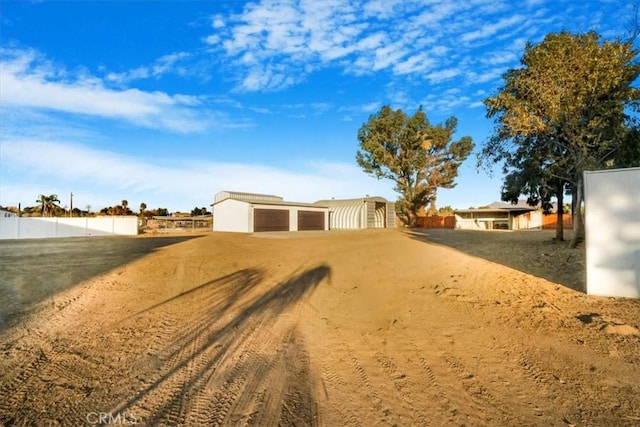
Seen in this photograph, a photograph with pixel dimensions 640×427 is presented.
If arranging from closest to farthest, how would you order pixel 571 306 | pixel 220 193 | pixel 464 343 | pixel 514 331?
1. pixel 464 343
2. pixel 514 331
3. pixel 571 306
4. pixel 220 193

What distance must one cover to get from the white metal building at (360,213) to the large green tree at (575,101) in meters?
23.9

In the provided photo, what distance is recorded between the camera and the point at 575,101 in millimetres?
12234

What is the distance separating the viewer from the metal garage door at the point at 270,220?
3002cm

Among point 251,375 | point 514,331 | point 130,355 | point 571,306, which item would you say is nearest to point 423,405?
point 251,375

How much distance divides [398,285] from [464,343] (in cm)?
378

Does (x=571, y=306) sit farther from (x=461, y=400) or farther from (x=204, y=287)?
(x=204, y=287)

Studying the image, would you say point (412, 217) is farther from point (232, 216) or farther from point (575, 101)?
point (575, 101)

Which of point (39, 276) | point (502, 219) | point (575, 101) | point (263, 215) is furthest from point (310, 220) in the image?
point (39, 276)

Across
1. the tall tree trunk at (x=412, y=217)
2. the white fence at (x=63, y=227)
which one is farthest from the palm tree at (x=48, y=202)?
the tall tree trunk at (x=412, y=217)

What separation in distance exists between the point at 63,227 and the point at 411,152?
3232 cm

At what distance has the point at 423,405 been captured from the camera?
3.29 m

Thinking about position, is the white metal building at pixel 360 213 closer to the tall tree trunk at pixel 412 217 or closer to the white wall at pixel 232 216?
the tall tree trunk at pixel 412 217

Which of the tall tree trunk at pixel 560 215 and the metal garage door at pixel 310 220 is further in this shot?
the metal garage door at pixel 310 220

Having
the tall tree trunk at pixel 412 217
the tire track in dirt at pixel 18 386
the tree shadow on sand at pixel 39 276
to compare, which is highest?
the tall tree trunk at pixel 412 217
